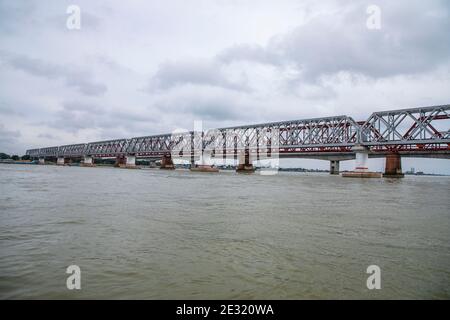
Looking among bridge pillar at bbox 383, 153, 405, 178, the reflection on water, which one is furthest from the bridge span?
the reflection on water

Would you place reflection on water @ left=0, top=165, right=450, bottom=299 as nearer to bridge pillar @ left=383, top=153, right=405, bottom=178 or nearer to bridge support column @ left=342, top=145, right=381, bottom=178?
bridge support column @ left=342, top=145, right=381, bottom=178

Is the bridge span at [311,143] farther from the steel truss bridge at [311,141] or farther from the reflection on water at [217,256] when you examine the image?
the reflection on water at [217,256]

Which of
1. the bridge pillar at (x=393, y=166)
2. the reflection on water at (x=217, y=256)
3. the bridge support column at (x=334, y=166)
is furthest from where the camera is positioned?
the bridge support column at (x=334, y=166)

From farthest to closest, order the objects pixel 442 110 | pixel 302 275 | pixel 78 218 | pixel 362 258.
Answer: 1. pixel 442 110
2. pixel 78 218
3. pixel 362 258
4. pixel 302 275

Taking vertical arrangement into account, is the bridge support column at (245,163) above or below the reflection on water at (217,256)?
above

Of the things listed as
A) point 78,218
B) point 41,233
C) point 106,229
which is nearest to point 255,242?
point 106,229

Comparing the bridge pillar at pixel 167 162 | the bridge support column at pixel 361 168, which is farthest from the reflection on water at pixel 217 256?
the bridge pillar at pixel 167 162

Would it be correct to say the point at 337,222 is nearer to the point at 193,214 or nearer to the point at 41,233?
the point at 193,214
